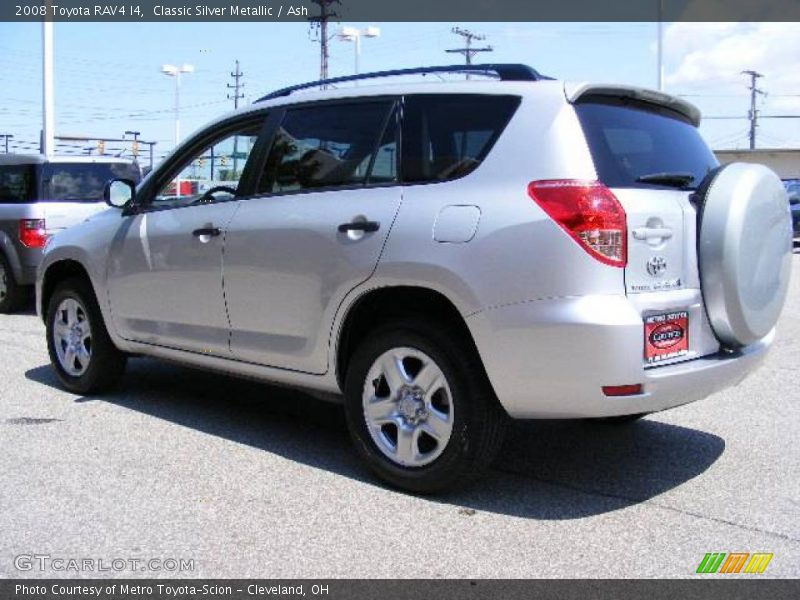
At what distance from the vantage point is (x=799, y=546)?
345cm

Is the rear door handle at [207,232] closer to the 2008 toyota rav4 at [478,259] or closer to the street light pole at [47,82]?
the 2008 toyota rav4 at [478,259]

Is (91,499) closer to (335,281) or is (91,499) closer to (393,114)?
(335,281)

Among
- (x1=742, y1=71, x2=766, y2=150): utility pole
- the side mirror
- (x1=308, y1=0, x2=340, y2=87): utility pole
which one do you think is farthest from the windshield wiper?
(x1=742, y1=71, x2=766, y2=150): utility pole

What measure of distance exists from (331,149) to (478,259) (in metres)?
1.24

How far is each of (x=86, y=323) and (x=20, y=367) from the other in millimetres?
1477

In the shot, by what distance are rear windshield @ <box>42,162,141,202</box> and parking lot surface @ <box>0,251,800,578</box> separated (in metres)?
4.58

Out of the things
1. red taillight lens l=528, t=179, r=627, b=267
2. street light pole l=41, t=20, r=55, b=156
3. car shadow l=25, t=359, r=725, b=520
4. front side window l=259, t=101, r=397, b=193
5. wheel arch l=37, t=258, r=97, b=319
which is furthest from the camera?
street light pole l=41, t=20, r=55, b=156

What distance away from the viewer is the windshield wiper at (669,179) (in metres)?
3.81

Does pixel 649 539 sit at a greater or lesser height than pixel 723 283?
lesser

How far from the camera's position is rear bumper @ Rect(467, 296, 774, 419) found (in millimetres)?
3453

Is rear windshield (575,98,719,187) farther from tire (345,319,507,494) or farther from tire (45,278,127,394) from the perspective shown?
tire (45,278,127,394)

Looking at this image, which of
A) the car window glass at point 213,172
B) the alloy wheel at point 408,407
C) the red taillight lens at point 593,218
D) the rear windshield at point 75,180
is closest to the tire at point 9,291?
the rear windshield at point 75,180

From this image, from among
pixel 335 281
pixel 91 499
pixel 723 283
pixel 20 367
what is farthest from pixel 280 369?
pixel 20 367

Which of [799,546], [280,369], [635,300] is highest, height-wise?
[635,300]
